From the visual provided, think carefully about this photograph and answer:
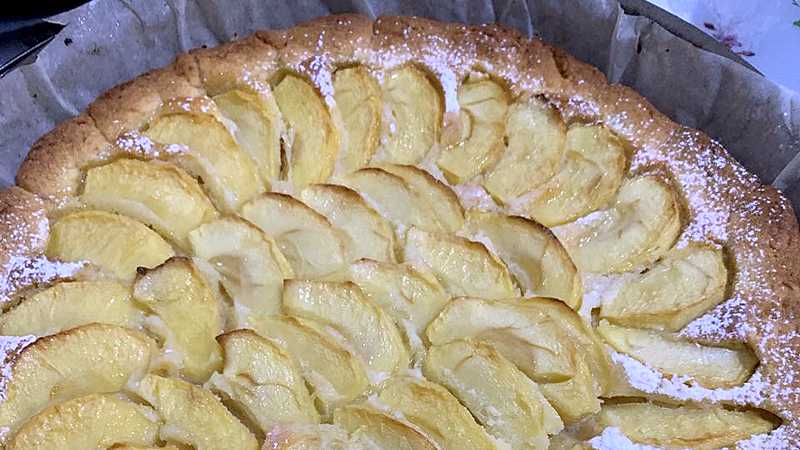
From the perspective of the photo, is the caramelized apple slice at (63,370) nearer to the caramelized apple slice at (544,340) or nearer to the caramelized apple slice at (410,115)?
the caramelized apple slice at (544,340)

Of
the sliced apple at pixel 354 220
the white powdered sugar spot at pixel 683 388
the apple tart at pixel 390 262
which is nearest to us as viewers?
the apple tart at pixel 390 262

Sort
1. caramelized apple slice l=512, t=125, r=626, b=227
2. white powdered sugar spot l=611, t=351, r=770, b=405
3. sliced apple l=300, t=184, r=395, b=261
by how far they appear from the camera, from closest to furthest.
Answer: white powdered sugar spot l=611, t=351, r=770, b=405, sliced apple l=300, t=184, r=395, b=261, caramelized apple slice l=512, t=125, r=626, b=227

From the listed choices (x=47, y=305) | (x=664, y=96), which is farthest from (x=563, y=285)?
(x=47, y=305)

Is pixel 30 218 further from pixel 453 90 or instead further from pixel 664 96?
pixel 664 96

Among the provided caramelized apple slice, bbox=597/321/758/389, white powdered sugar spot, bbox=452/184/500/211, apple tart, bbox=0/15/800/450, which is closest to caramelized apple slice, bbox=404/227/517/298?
apple tart, bbox=0/15/800/450

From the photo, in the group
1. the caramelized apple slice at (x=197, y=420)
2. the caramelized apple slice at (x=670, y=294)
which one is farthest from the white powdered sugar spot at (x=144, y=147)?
the caramelized apple slice at (x=670, y=294)

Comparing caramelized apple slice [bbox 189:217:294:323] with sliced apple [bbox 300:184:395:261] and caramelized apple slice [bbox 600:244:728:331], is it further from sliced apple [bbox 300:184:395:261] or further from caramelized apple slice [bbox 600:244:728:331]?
caramelized apple slice [bbox 600:244:728:331]
